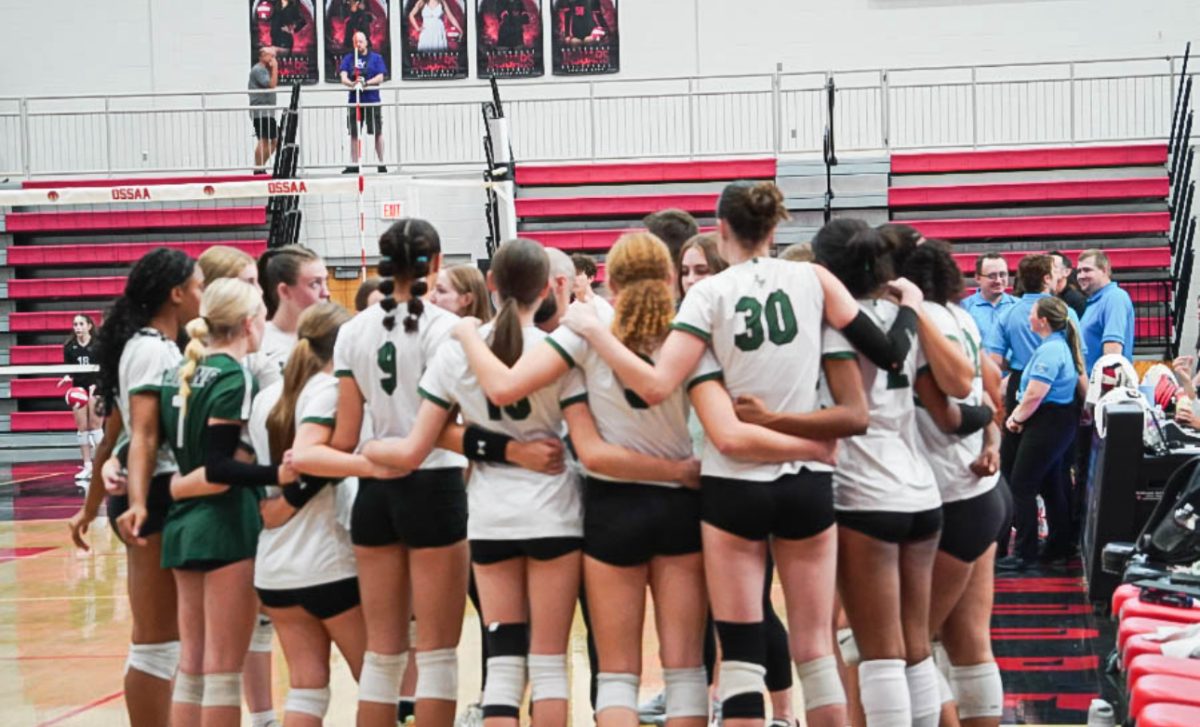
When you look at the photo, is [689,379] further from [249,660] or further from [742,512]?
[249,660]

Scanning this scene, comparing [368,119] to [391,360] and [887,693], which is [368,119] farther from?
[887,693]

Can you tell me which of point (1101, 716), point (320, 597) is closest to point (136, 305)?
point (320, 597)

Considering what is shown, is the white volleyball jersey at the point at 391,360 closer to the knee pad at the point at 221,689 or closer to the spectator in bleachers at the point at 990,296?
the knee pad at the point at 221,689

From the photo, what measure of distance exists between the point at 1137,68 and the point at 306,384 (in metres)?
14.7

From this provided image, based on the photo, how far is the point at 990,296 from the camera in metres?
8.12

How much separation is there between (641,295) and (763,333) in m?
0.34

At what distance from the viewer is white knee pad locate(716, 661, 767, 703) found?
3.66 m

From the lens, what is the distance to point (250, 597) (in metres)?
4.16

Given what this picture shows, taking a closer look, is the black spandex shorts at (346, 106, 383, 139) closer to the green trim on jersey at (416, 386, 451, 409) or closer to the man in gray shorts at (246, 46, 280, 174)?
the man in gray shorts at (246, 46, 280, 174)

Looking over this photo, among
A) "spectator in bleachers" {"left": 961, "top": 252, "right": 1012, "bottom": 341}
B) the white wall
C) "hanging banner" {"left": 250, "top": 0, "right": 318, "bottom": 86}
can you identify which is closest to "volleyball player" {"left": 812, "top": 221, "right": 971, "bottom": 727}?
"spectator in bleachers" {"left": 961, "top": 252, "right": 1012, "bottom": 341}

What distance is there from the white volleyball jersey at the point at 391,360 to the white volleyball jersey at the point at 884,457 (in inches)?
43.6

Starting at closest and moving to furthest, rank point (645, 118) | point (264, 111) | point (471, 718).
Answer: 1. point (471, 718)
2. point (264, 111)
3. point (645, 118)

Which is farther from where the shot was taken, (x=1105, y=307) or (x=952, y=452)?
(x=1105, y=307)

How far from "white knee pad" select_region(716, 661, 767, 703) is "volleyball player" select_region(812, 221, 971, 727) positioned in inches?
14.0
